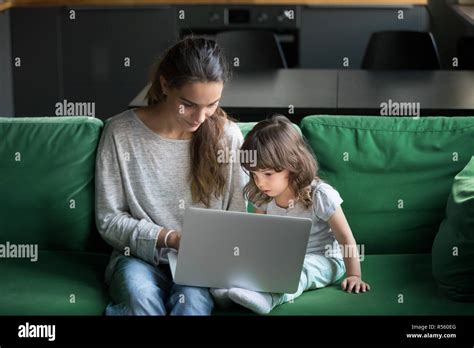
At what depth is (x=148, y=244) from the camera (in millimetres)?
1854

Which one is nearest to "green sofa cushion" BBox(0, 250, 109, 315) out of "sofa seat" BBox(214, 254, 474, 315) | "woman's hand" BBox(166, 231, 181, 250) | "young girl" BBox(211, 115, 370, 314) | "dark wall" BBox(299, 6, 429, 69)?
"woman's hand" BBox(166, 231, 181, 250)

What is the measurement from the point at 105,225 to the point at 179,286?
9.5 inches

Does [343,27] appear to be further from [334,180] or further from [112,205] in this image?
[112,205]

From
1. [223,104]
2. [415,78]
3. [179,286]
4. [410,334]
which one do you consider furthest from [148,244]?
[415,78]

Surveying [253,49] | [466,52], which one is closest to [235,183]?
[253,49]

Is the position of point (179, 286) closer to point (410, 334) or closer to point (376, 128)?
point (410, 334)

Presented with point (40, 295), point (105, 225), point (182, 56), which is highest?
point (182, 56)

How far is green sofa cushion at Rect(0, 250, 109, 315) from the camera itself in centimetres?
182

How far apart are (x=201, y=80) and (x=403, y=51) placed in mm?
2225

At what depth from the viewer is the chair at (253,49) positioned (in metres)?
3.82

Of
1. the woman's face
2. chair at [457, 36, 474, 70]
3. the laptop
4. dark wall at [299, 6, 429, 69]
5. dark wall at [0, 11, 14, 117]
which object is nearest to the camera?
the laptop

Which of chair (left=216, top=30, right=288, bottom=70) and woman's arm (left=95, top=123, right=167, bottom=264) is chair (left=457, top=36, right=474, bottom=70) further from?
woman's arm (left=95, top=123, right=167, bottom=264)

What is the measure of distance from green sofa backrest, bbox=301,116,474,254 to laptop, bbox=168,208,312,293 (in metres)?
0.39

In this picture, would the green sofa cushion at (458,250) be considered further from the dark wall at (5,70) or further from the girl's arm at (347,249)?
the dark wall at (5,70)
